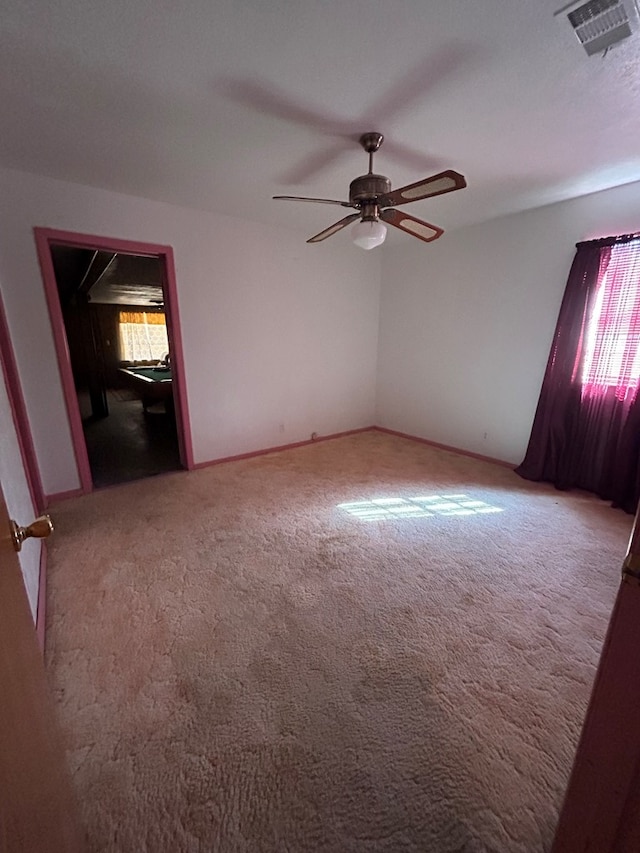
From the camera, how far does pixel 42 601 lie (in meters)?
1.76

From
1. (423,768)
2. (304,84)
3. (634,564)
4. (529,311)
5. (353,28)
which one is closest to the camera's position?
(634,564)

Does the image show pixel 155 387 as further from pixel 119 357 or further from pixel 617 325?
pixel 617 325

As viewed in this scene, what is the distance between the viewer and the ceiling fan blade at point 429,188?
62.8 inches

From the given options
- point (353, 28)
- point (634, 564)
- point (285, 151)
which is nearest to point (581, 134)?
point (353, 28)

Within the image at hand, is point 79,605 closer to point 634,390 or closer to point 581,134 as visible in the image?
point 581,134

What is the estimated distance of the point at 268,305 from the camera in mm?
3736

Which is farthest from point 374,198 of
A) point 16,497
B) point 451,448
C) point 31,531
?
point 451,448

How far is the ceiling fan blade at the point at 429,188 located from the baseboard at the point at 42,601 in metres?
2.55

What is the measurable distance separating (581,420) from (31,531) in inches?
143

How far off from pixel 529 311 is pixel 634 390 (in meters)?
1.10

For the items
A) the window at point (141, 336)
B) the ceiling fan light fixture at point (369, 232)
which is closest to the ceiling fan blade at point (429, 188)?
the ceiling fan light fixture at point (369, 232)

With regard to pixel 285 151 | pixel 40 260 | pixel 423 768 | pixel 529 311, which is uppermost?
pixel 285 151

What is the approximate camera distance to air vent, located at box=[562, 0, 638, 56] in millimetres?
1193

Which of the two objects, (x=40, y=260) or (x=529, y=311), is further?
(x=529, y=311)
